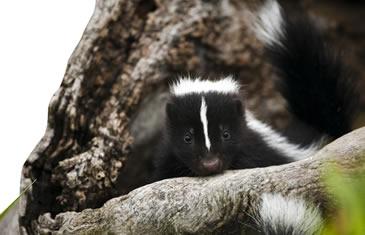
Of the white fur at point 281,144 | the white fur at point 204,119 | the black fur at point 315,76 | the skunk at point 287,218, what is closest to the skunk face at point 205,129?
the white fur at point 204,119

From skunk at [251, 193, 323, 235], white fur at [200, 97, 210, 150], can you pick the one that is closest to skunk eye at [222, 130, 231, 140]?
white fur at [200, 97, 210, 150]

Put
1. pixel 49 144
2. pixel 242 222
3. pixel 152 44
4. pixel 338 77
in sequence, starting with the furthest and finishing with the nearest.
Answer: pixel 152 44
pixel 338 77
pixel 49 144
pixel 242 222

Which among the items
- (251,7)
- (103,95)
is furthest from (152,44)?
(251,7)

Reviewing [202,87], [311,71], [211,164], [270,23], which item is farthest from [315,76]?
[211,164]

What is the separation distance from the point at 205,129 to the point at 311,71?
3.29ft

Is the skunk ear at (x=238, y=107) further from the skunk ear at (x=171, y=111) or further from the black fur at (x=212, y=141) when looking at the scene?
the skunk ear at (x=171, y=111)

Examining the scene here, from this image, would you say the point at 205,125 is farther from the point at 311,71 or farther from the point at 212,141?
the point at 311,71

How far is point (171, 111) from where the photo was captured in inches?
128

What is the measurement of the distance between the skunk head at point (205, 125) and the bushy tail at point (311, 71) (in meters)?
0.43

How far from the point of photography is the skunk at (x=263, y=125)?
3.06m

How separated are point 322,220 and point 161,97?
233cm

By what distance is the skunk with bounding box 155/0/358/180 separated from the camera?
306 centimetres

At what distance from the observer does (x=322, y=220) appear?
5.82 feet

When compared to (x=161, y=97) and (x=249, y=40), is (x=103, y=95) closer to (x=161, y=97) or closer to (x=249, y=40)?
(x=161, y=97)
